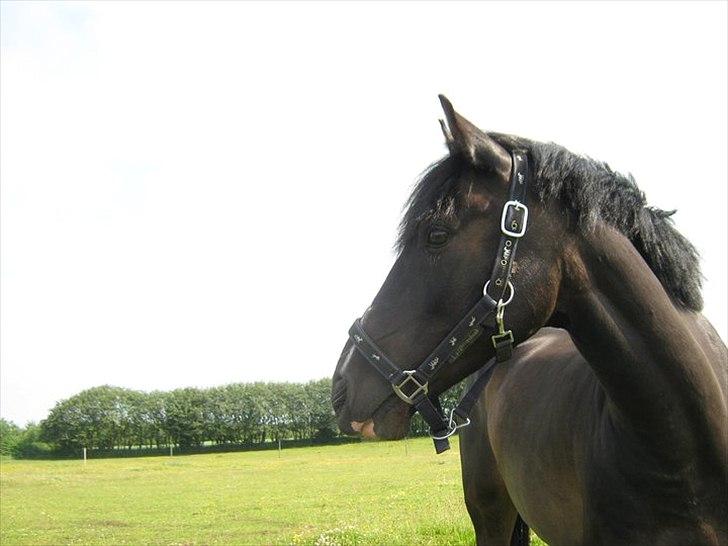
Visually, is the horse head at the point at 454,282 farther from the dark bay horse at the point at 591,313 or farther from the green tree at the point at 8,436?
the green tree at the point at 8,436

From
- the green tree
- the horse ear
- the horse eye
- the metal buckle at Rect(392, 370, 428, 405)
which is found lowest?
the green tree

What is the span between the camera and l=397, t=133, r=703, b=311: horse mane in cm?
274

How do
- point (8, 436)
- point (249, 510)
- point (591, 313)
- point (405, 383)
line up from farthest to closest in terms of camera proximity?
point (8, 436) < point (249, 510) < point (591, 313) < point (405, 383)

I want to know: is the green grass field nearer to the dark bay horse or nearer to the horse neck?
the dark bay horse

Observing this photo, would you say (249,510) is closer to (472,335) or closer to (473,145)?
(472,335)

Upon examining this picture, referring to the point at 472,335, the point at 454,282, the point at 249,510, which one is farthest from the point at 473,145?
the point at 249,510

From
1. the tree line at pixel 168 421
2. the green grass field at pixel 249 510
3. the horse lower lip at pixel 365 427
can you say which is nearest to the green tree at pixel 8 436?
the tree line at pixel 168 421

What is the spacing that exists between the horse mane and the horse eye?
2.7 inches

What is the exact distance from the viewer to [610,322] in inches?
108

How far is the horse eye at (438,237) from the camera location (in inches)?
105

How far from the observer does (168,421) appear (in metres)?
93.6

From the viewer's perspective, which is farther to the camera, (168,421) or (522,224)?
(168,421)

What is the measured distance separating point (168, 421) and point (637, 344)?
98.0 meters

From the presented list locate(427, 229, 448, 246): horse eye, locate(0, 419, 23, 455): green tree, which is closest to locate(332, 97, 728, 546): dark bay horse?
locate(427, 229, 448, 246): horse eye
